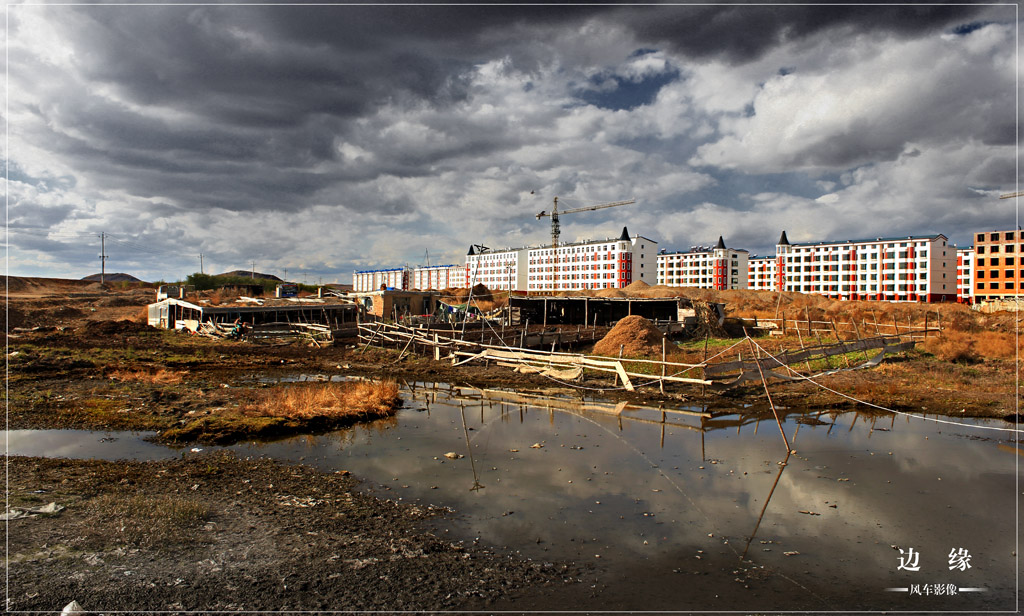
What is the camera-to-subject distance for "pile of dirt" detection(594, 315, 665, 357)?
23.7 meters

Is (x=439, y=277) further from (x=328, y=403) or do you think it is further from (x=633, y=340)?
(x=328, y=403)

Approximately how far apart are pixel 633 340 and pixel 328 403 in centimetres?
1473

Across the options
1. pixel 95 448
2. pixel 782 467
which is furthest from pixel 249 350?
pixel 782 467

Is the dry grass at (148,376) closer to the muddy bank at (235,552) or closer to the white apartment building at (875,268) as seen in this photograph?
the muddy bank at (235,552)

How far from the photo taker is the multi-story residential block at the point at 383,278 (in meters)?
135

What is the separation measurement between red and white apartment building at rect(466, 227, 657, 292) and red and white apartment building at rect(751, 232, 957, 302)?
86.1 feet

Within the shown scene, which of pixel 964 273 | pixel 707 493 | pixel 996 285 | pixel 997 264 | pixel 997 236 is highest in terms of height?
pixel 997 236

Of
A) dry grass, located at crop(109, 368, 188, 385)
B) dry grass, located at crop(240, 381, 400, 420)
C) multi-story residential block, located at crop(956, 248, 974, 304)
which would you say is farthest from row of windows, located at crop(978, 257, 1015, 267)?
dry grass, located at crop(109, 368, 188, 385)

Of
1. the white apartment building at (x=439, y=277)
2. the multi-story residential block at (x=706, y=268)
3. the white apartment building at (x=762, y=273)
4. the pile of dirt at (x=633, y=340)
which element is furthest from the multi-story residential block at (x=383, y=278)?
the pile of dirt at (x=633, y=340)

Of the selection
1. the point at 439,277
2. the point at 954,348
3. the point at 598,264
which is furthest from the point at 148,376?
the point at 439,277

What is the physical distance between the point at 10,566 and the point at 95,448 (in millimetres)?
6377

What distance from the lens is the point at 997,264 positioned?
74.2 metres

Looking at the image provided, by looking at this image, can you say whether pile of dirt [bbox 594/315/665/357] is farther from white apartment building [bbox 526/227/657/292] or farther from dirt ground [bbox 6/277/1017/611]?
white apartment building [bbox 526/227/657/292]

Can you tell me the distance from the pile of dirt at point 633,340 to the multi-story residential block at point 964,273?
84.4 m
